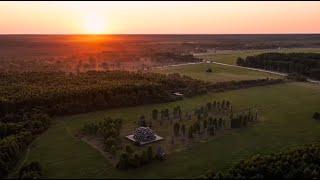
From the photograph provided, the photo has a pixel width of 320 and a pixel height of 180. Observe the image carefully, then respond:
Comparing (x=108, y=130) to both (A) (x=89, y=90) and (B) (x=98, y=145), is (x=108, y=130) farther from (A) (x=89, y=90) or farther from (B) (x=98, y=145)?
(A) (x=89, y=90)

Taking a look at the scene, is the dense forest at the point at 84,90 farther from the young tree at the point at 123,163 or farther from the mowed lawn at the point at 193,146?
the young tree at the point at 123,163

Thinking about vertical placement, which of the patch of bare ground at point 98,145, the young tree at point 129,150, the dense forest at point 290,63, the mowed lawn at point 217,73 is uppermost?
the dense forest at point 290,63

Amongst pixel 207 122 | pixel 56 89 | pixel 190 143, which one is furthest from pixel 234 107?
pixel 56 89

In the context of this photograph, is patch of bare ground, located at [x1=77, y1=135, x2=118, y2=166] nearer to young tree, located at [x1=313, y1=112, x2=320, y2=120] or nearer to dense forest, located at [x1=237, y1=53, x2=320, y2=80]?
young tree, located at [x1=313, y1=112, x2=320, y2=120]

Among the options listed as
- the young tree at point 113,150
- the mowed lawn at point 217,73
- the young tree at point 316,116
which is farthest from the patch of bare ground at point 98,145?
the mowed lawn at point 217,73

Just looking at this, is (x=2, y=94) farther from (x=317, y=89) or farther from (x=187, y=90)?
(x=317, y=89)

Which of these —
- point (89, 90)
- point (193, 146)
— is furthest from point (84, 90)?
point (193, 146)
